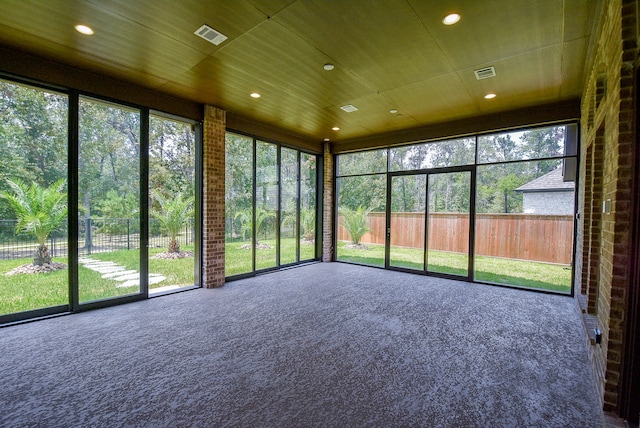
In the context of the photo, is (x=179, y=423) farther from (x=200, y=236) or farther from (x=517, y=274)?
(x=517, y=274)

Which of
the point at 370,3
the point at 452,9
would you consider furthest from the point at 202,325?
the point at 452,9

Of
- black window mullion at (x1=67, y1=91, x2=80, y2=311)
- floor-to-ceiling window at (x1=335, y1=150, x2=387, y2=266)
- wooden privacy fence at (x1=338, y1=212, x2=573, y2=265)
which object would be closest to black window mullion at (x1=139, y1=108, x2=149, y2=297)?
black window mullion at (x1=67, y1=91, x2=80, y2=311)

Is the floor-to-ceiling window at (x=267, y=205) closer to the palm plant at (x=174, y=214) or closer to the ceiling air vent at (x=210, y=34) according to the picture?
the palm plant at (x=174, y=214)

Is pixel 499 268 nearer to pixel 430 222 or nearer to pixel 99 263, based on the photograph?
pixel 430 222

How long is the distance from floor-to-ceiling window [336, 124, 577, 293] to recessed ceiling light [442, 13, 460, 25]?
3.51 m

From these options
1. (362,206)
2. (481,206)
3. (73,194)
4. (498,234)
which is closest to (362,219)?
(362,206)

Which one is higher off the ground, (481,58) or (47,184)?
(481,58)

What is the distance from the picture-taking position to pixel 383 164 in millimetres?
7039

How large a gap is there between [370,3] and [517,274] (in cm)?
557

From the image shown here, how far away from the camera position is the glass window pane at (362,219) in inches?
284

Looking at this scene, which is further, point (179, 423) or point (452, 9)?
point (452, 9)

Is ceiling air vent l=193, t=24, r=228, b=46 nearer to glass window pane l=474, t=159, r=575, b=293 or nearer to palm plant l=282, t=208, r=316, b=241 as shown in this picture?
palm plant l=282, t=208, r=316, b=241

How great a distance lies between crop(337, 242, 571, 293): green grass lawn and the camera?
5.27m

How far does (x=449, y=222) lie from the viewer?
6.14 meters
